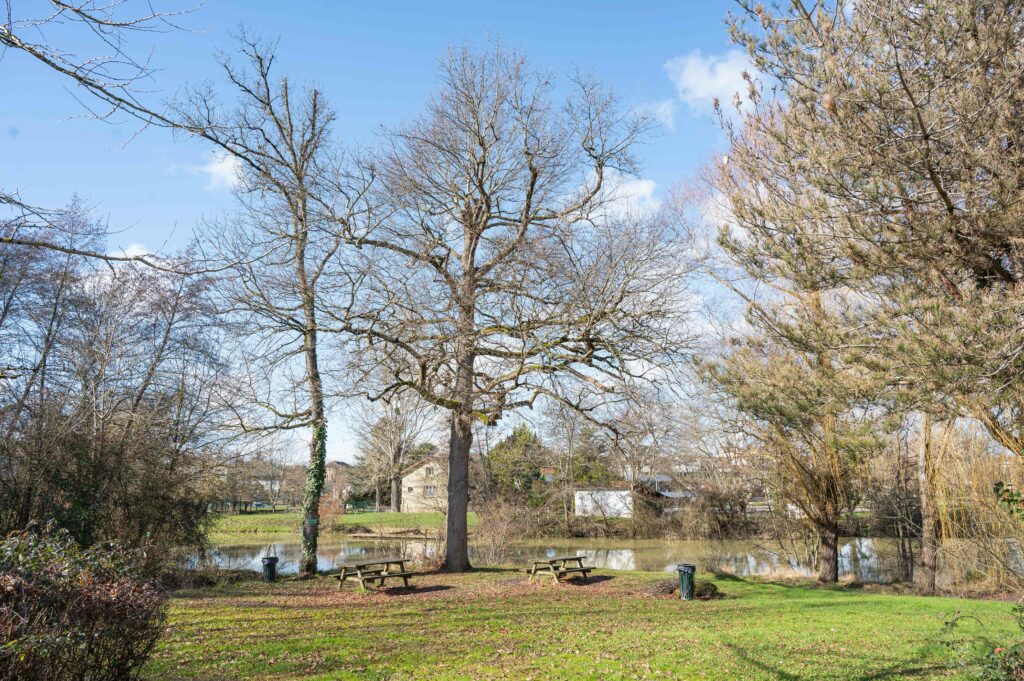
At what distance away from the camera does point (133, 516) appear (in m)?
12.3

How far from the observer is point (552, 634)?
27.9 feet

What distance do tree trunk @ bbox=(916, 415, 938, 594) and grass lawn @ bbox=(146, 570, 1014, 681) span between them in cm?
238

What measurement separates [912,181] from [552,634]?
22.8ft

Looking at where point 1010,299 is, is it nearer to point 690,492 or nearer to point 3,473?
point 3,473

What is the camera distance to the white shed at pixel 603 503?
32069 millimetres

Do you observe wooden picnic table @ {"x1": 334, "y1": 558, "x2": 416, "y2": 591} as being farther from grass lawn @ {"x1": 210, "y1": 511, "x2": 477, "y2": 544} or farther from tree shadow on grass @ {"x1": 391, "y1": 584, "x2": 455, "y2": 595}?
grass lawn @ {"x1": 210, "y1": 511, "x2": 477, "y2": 544}

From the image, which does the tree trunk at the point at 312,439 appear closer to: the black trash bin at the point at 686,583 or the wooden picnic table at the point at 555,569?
the wooden picnic table at the point at 555,569

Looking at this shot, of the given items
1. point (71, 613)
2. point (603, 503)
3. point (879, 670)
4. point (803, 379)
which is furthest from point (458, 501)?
point (603, 503)

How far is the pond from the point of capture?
18031mm

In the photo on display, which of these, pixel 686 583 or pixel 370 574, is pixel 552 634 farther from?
pixel 370 574

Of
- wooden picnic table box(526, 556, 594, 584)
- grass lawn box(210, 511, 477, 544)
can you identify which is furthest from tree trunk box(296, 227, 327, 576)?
grass lawn box(210, 511, 477, 544)

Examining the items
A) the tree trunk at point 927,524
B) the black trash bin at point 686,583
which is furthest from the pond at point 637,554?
the black trash bin at point 686,583

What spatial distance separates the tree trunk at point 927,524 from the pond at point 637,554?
2020mm

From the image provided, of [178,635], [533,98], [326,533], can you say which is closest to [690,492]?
[326,533]
